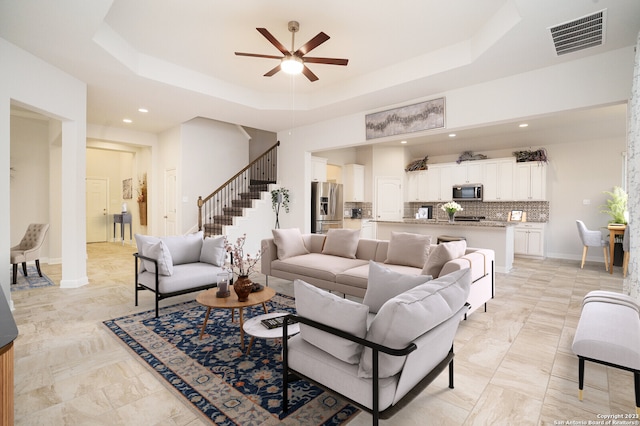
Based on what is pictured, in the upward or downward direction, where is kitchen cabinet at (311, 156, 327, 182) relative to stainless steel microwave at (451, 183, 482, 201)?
upward

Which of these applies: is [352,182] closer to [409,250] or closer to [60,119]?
[409,250]

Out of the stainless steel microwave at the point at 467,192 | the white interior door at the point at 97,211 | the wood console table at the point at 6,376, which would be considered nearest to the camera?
the wood console table at the point at 6,376

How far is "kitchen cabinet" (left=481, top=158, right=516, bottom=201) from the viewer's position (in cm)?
793

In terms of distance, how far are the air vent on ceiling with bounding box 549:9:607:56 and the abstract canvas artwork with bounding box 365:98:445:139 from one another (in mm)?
1710

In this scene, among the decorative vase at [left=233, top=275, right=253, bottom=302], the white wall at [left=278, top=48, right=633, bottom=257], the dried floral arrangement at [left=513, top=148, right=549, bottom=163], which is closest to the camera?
the decorative vase at [left=233, top=275, right=253, bottom=302]

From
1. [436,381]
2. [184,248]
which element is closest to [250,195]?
[184,248]

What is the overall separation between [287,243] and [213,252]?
43.6 inches

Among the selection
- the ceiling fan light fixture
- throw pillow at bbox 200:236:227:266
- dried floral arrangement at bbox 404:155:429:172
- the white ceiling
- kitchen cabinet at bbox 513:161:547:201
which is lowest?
throw pillow at bbox 200:236:227:266

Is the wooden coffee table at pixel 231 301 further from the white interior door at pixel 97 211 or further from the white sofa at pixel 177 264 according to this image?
the white interior door at pixel 97 211

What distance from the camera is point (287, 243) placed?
4.86 m

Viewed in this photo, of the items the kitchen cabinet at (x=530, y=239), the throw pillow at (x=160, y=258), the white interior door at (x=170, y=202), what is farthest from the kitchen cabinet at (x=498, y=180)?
the white interior door at (x=170, y=202)

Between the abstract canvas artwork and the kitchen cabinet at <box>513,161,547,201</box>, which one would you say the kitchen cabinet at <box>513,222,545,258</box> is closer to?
the kitchen cabinet at <box>513,161,547,201</box>

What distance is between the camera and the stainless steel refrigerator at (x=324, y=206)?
320 inches

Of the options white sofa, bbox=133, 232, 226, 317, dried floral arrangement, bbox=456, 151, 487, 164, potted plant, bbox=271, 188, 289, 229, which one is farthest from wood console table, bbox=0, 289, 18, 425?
dried floral arrangement, bbox=456, 151, 487, 164
